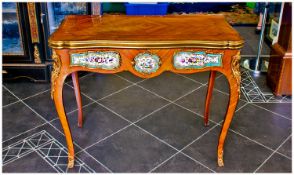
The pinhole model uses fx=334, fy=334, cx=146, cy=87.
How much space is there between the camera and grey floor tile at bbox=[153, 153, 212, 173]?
6.56 ft

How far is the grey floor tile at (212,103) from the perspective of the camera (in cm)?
261

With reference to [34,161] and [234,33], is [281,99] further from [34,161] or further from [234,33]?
[34,161]

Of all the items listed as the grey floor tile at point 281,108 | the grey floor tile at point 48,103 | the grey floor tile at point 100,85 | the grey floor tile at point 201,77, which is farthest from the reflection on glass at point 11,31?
the grey floor tile at point 281,108

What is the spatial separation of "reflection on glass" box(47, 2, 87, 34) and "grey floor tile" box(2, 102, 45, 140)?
0.82 m

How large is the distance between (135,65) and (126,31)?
0.20 m

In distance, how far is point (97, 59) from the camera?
5.39 feet

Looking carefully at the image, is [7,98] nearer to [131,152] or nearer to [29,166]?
[29,166]

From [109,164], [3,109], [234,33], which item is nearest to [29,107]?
[3,109]

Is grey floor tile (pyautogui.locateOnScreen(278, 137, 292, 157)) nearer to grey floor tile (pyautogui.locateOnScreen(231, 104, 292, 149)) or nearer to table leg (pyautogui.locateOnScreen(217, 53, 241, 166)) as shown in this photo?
grey floor tile (pyautogui.locateOnScreen(231, 104, 292, 149))

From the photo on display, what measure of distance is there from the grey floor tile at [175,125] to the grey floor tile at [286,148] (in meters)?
0.51

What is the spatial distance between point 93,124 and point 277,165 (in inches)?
50.5

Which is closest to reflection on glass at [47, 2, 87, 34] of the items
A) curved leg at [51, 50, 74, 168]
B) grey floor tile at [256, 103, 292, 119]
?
curved leg at [51, 50, 74, 168]

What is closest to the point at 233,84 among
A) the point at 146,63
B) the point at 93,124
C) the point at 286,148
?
the point at 146,63

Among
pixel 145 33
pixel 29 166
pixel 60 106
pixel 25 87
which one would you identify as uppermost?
pixel 145 33
